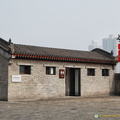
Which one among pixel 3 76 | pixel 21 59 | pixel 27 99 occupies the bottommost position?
pixel 27 99

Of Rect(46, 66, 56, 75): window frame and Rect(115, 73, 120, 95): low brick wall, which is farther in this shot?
Rect(115, 73, 120, 95): low brick wall

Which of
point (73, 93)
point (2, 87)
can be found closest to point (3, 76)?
point (2, 87)

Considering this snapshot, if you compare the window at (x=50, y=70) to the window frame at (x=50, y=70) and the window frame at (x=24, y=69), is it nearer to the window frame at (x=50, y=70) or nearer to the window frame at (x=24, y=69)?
the window frame at (x=50, y=70)

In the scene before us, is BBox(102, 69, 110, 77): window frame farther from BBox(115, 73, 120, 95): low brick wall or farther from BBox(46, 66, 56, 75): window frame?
BBox(46, 66, 56, 75): window frame

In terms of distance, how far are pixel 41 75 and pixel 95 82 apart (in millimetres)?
6169

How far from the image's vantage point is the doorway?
25.4m

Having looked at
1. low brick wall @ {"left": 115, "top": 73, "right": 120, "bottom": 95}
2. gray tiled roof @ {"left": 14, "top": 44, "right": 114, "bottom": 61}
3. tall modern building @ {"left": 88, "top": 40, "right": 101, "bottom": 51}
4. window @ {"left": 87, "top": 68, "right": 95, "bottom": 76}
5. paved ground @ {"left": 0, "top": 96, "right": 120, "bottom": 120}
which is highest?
tall modern building @ {"left": 88, "top": 40, "right": 101, "bottom": 51}

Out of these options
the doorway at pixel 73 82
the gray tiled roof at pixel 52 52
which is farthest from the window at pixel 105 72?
the doorway at pixel 73 82

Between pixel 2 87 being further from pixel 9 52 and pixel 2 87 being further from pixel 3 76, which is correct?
pixel 9 52

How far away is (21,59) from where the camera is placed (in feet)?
68.6

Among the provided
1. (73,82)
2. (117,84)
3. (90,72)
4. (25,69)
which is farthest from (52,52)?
(117,84)

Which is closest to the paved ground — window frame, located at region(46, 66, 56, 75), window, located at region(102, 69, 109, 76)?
window frame, located at region(46, 66, 56, 75)

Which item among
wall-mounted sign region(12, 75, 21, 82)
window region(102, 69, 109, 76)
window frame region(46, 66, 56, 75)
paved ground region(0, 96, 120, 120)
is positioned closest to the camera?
paved ground region(0, 96, 120, 120)

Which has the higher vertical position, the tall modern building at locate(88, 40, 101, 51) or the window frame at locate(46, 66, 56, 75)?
the tall modern building at locate(88, 40, 101, 51)
